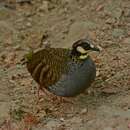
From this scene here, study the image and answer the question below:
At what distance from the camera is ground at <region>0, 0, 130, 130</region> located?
247 inches

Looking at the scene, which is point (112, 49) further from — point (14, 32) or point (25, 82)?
point (14, 32)

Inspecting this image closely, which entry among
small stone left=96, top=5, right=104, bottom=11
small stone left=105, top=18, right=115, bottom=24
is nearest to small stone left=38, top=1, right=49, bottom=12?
small stone left=96, top=5, right=104, bottom=11

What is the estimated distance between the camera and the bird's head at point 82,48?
620 cm

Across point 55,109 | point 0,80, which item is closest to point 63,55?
point 55,109

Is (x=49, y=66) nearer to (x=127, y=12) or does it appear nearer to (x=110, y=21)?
(x=110, y=21)

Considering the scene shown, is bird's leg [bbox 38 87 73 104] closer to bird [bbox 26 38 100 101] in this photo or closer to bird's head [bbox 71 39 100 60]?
bird [bbox 26 38 100 101]

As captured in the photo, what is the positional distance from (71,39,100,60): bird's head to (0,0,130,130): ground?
0.58 metres

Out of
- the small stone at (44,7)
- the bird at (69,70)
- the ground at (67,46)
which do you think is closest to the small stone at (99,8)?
the ground at (67,46)

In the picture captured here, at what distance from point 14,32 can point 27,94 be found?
192cm

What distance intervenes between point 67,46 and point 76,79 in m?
1.61

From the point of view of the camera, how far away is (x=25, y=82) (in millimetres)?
7180

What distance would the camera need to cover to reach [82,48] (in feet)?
20.5

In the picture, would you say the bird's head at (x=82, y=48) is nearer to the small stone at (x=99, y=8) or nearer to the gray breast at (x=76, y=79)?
the gray breast at (x=76, y=79)

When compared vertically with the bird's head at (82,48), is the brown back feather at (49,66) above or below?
below
